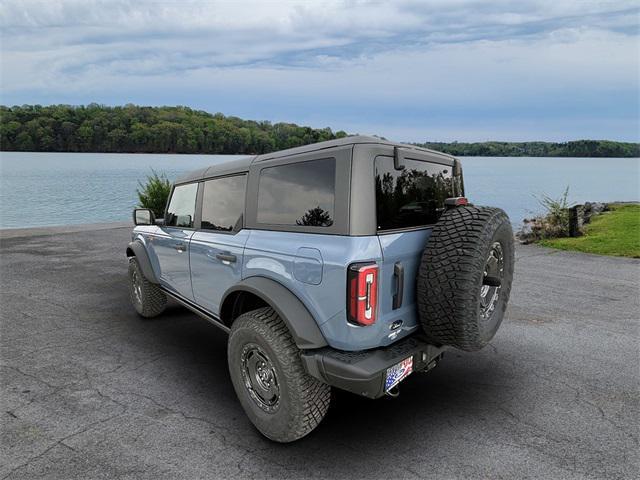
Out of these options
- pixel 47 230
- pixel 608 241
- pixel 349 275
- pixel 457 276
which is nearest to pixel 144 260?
pixel 349 275

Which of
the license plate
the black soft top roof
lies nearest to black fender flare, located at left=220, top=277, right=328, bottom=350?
the license plate

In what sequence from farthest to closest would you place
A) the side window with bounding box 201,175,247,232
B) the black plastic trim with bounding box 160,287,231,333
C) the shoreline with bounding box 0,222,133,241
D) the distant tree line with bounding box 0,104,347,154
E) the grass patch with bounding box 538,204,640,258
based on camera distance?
the distant tree line with bounding box 0,104,347,154 → the shoreline with bounding box 0,222,133,241 → the grass patch with bounding box 538,204,640,258 → the black plastic trim with bounding box 160,287,231,333 → the side window with bounding box 201,175,247,232

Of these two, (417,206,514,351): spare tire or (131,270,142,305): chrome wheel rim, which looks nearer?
(417,206,514,351): spare tire

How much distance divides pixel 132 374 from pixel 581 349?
4480 millimetres

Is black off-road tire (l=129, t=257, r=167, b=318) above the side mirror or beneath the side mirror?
beneath

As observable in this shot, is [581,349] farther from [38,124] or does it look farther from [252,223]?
[38,124]

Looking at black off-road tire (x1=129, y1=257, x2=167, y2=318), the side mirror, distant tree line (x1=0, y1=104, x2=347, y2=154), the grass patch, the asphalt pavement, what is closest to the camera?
the asphalt pavement

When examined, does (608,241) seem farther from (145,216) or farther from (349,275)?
(145,216)

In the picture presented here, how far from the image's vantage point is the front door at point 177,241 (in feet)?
13.1

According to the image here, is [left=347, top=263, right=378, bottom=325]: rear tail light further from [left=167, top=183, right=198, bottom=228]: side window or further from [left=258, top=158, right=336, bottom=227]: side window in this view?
[left=167, top=183, right=198, bottom=228]: side window

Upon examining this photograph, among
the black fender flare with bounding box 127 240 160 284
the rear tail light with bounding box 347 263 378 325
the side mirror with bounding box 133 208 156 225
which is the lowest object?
the black fender flare with bounding box 127 240 160 284

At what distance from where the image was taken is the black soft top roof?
2.59 meters

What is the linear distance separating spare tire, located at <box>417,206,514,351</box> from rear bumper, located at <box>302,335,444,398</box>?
263mm

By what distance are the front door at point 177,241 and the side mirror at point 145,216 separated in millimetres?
195
